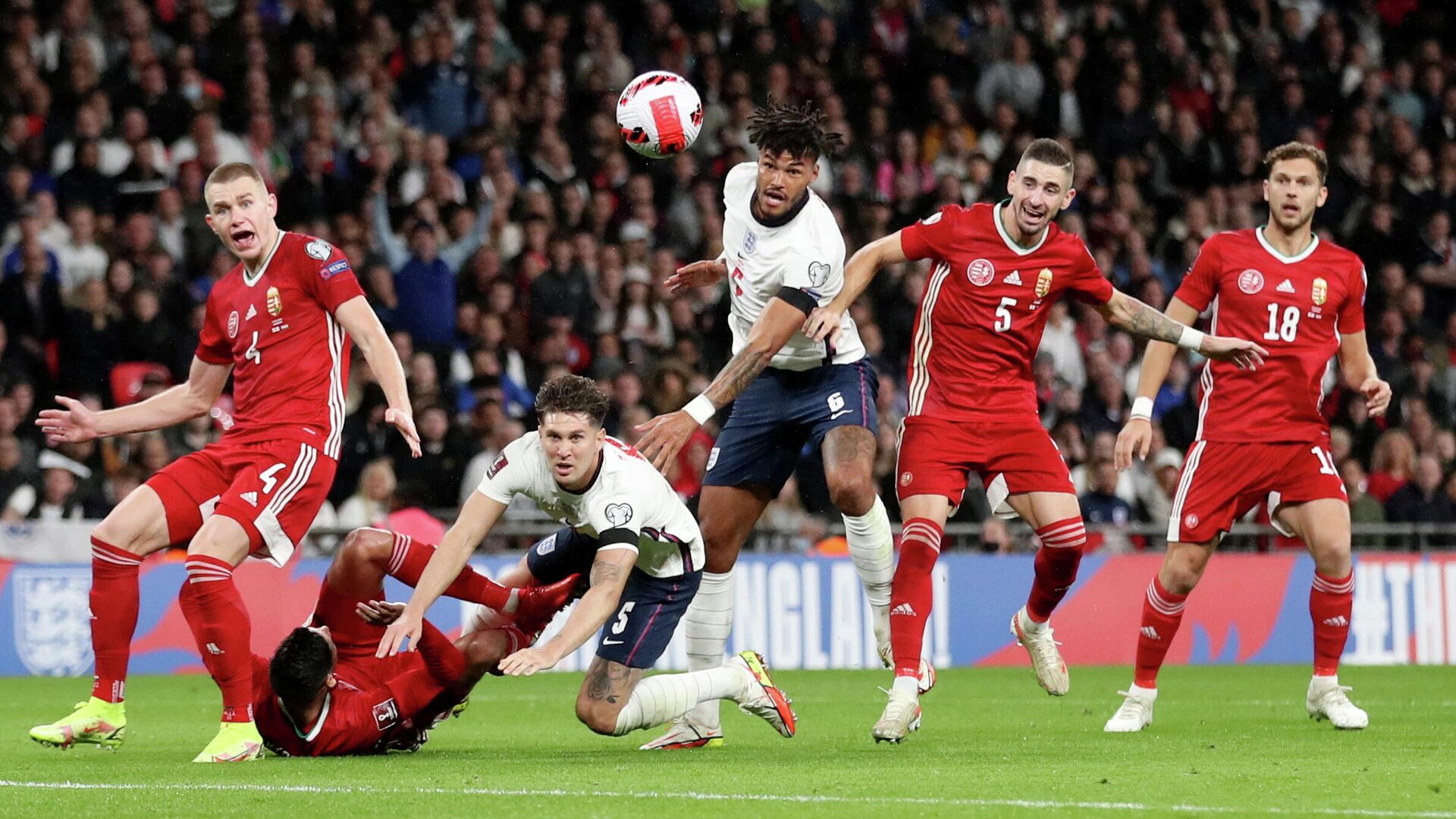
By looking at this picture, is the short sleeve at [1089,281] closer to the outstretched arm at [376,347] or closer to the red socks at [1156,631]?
the red socks at [1156,631]

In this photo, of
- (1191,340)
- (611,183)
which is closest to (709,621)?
(1191,340)

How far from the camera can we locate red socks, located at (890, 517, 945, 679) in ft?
26.3

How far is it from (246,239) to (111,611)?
5.17 feet

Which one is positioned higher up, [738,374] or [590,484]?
[738,374]

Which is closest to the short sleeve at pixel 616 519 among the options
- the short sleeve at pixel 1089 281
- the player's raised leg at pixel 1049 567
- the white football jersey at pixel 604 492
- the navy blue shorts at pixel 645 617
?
the white football jersey at pixel 604 492

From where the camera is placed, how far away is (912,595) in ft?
26.6

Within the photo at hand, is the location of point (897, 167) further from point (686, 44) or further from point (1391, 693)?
point (1391, 693)

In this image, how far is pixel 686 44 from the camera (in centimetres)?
1859

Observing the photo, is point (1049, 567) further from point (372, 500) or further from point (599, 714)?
point (372, 500)

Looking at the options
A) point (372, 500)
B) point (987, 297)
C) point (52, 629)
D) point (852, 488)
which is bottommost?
point (52, 629)

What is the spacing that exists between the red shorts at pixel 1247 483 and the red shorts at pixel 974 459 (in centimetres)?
59

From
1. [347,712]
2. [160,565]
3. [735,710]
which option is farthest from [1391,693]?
[160,565]

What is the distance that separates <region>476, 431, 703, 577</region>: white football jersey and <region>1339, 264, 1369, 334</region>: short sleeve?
3304 mm

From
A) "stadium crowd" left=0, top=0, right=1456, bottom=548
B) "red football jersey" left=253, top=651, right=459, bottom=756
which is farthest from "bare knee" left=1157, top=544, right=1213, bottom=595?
"stadium crowd" left=0, top=0, right=1456, bottom=548
